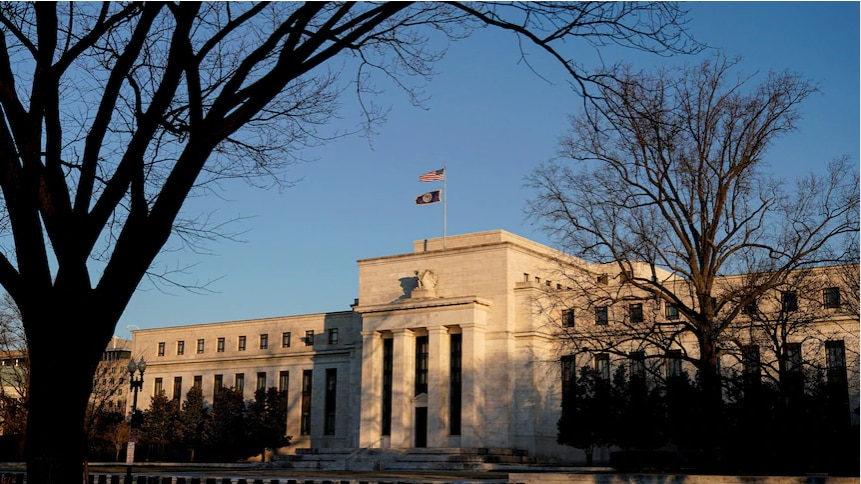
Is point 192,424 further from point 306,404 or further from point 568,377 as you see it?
point 568,377

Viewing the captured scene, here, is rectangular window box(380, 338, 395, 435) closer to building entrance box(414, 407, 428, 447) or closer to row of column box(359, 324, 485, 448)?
row of column box(359, 324, 485, 448)

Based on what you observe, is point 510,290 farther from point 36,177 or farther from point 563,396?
point 36,177

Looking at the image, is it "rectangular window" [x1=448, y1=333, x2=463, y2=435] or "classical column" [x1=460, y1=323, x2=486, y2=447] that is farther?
"rectangular window" [x1=448, y1=333, x2=463, y2=435]

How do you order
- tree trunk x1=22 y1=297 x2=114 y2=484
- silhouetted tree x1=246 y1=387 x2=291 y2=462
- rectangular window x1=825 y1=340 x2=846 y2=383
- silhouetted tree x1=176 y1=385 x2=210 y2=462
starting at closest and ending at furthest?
1. tree trunk x1=22 y1=297 x2=114 y2=484
2. rectangular window x1=825 y1=340 x2=846 y2=383
3. silhouetted tree x1=246 y1=387 x2=291 y2=462
4. silhouetted tree x1=176 y1=385 x2=210 y2=462

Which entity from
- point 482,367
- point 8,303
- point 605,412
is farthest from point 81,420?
point 482,367

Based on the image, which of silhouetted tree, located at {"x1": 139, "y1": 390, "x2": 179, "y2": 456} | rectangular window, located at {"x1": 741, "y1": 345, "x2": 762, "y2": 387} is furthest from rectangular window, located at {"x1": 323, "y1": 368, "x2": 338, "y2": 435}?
rectangular window, located at {"x1": 741, "y1": 345, "x2": 762, "y2": 387}

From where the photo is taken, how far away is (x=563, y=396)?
2447 inches

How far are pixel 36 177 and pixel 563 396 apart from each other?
56652 millimetres

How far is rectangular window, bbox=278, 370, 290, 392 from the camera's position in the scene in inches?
3086

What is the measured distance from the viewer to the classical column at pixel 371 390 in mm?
65500

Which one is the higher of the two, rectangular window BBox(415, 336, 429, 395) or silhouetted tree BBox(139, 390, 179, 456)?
rectangular window BBox(415, 336, 429, 395)

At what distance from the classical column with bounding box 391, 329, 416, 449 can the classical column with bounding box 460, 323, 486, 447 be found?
411 centimetres

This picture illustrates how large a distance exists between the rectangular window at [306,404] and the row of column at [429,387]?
11.4 meters

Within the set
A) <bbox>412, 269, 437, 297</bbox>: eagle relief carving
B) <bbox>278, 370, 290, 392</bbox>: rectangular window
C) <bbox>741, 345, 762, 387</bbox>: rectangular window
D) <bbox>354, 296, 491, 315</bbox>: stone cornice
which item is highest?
<bbox>412, 269, 437, 297</bbox>: eagle relief carving
